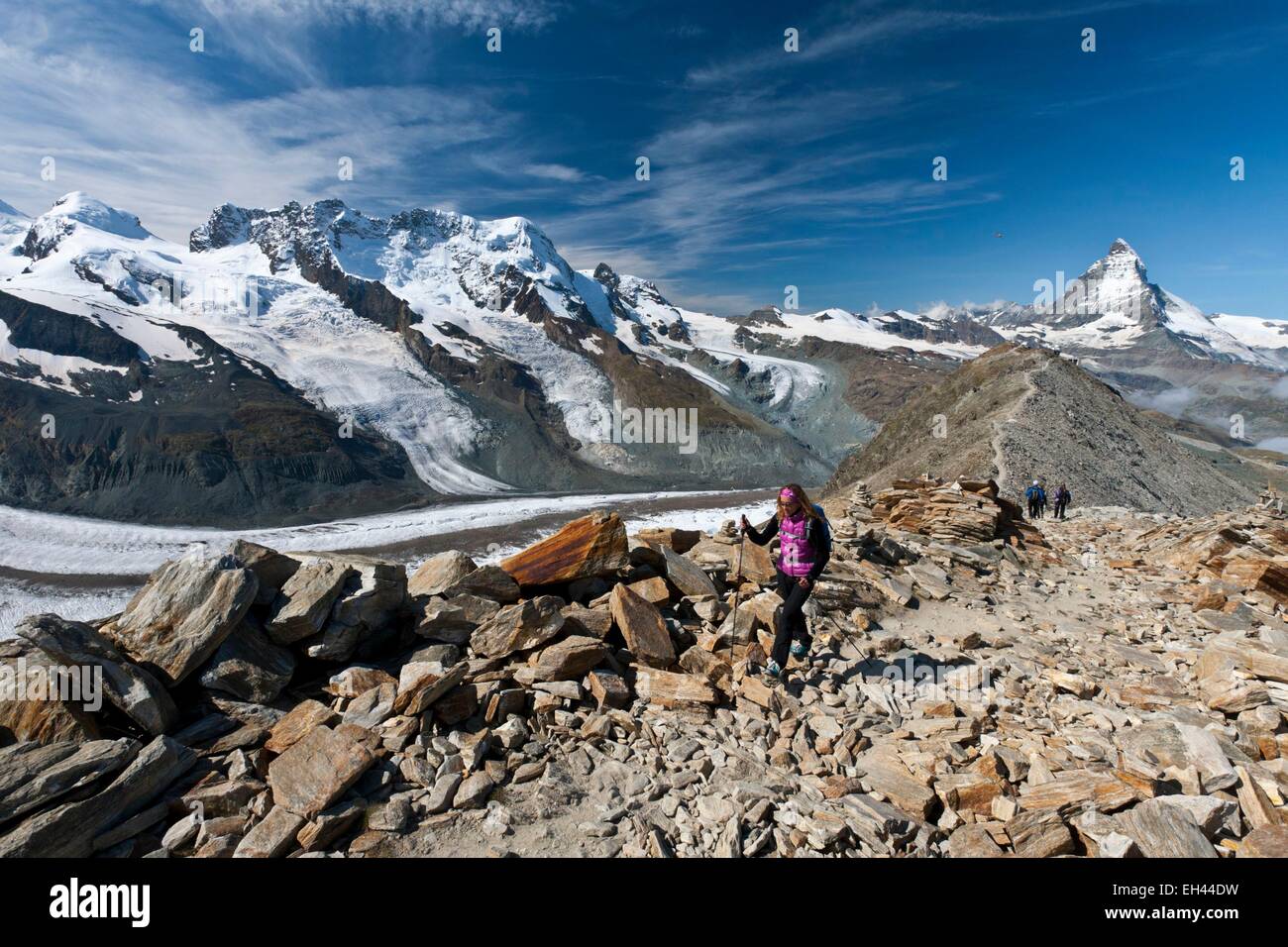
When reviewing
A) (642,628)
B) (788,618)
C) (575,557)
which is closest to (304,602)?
(575,557)

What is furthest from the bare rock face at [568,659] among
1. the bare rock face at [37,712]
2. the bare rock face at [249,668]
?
the bare rock face at [37,712]

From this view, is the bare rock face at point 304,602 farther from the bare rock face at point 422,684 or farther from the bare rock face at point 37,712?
the bare rock face at point 37,712

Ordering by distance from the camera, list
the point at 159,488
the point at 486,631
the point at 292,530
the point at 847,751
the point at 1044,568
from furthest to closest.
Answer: the point at 159,488 < the point at 292,530 < the point at 1044,568 < the point at 486,631 < the point at 847,751

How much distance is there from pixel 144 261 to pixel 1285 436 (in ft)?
950

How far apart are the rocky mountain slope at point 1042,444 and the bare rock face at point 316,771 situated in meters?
30.2

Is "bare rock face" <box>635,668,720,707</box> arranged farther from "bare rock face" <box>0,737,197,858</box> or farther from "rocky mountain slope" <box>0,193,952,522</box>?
"rocky mountain slope" <box>0,193,952,522</box>

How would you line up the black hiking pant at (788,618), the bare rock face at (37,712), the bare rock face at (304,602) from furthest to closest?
the black hiking pant at (788,618) → the bare rock face at (304,602) → the bare rock face at (37,712)

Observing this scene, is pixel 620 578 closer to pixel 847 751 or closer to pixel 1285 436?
pixel 847 751

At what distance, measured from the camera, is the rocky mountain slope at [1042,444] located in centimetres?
3162

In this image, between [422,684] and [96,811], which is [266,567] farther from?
[96,811]

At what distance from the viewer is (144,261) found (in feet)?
521

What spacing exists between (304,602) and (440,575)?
6.33 feet

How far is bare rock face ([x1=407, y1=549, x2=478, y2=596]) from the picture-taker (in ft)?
26.9
